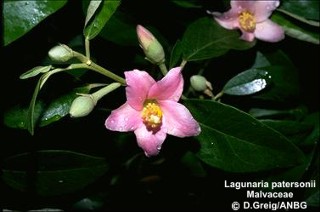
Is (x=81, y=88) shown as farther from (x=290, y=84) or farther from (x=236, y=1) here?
(x=290, y=84)

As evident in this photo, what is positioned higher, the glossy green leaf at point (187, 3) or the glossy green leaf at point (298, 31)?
the glossy green leaf at point (187, 3)

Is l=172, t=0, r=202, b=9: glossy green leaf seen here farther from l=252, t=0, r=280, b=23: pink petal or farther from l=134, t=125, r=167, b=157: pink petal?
l=134, t=125, r=167, b=157: pink petal

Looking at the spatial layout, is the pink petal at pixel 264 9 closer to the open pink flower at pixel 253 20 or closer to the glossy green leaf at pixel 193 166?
the open pink flower at pixel 253 20

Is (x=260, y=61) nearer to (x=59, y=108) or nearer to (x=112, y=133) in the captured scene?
(x=112, y=133)

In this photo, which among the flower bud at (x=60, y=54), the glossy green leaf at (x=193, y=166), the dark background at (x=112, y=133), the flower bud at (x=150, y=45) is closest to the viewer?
the flower bud at (x=60, y=54)

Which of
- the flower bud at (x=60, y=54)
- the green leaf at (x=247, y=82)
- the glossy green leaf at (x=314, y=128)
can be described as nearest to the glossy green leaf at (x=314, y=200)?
the glossy green leaf at (x=314, y=128)

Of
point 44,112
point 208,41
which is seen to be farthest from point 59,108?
point 208,41

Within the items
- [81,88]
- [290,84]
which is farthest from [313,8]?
[81,88]
